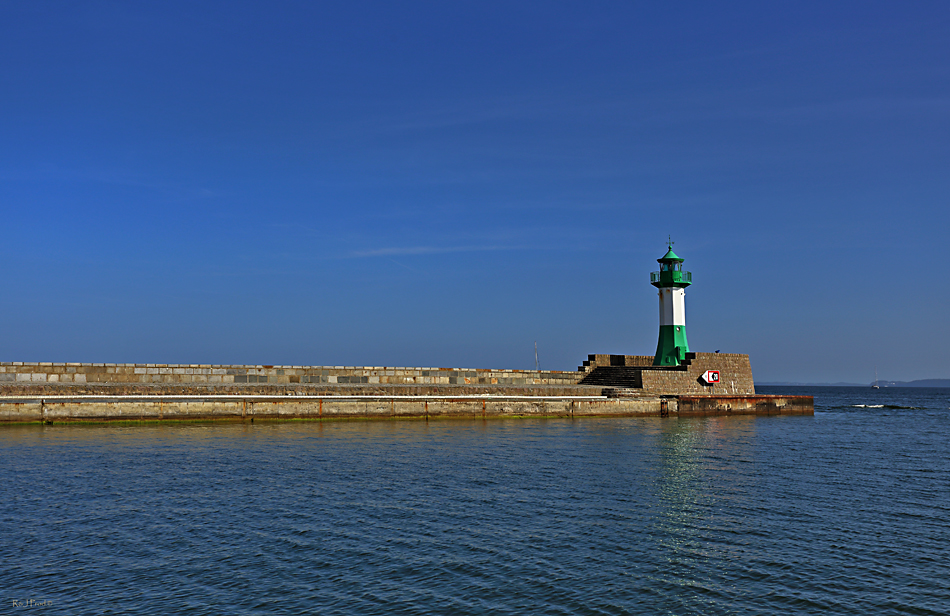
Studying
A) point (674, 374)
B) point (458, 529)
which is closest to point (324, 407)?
point (458, 529)

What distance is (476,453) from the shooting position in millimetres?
22219

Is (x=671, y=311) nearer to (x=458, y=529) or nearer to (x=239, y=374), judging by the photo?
(x=239, y=374)

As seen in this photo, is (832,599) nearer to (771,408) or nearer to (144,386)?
(144,386)

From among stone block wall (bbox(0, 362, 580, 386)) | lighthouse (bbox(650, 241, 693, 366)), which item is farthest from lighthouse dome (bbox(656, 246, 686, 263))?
stone block wall (bbox(0, 362, 580, 386))

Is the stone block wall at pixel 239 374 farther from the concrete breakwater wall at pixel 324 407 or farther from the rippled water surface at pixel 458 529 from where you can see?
the rippled water surface at pixel 458 529

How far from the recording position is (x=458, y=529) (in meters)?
12.4

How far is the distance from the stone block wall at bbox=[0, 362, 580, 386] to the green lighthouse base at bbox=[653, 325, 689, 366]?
10.8 meters

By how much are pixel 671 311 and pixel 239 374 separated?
28938 millimetres

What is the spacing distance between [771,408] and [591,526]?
38.2m

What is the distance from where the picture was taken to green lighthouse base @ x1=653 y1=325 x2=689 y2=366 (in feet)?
151

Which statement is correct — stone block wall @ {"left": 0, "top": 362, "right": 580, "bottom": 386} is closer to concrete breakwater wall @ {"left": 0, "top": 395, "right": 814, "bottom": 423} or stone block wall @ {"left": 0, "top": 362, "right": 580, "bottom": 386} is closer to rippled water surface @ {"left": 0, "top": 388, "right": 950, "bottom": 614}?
concrete breakwater wall @ {"left": 0, "top": 395, "right": 814, "bottom": 423}

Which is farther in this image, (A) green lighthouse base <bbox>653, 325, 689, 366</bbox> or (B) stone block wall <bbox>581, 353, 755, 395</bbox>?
(A) green lighthouse base <bbox>653, 325, 689, 366</bbox>

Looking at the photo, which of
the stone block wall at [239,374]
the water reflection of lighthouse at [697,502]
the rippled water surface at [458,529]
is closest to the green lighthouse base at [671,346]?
the stone block wall at [239,374]

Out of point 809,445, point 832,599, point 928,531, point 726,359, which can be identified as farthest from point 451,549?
point 726,359
